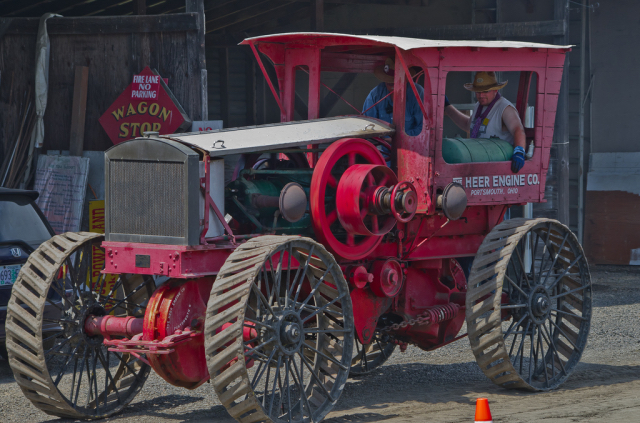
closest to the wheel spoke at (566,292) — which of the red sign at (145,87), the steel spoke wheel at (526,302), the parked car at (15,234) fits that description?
the steel spoke wheel at (526,302)

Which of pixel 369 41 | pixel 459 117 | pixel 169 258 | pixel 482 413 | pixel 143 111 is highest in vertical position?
pixel 369 41

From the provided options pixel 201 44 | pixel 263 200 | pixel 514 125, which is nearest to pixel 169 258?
pixel 263 200

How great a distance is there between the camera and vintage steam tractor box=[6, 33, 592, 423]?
5.54 metres

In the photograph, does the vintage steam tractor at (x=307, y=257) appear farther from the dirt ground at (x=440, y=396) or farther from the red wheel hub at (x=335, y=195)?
the dirt ground at (x=440, y=396)

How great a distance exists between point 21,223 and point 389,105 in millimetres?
3319

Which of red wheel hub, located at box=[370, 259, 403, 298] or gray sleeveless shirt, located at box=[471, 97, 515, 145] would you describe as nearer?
red wheel hub, located at box=[370, 259, 403, 298]

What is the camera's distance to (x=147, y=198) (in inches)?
227

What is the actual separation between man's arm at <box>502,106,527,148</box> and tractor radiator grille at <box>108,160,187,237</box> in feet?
9.93

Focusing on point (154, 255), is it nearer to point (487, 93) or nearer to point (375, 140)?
point (375, 140)

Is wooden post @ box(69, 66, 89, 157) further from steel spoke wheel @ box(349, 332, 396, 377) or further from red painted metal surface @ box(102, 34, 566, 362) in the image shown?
steel spoke wheel @ box(349, 332, 396, 377)

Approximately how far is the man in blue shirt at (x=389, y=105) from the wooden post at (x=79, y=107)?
4.37 meters

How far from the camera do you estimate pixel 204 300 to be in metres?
5.85

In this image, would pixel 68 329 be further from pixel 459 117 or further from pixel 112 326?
pixel 459 117

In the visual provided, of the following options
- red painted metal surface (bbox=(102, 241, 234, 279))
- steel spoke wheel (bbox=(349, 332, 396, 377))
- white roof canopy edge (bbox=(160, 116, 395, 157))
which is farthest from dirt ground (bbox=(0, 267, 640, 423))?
white roof canopy edge (bbox=(160, 116, 395, 157))
